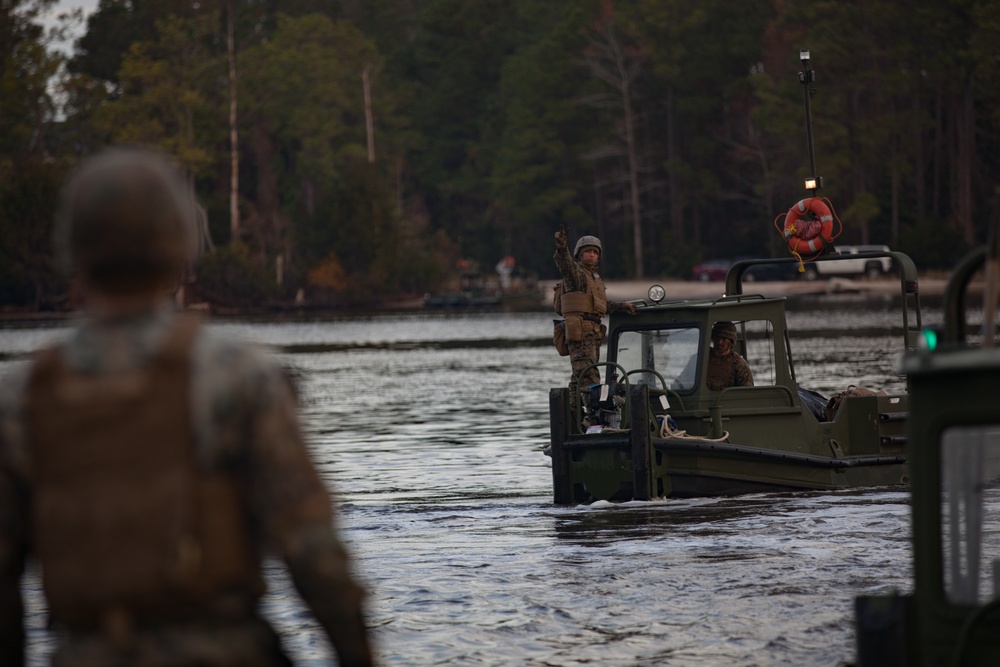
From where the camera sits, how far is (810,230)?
16.8 m

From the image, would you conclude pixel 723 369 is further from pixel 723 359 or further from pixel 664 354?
pixel 664 354

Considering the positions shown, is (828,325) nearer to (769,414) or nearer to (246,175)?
(769,414)

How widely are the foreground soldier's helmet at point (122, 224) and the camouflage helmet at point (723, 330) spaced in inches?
498

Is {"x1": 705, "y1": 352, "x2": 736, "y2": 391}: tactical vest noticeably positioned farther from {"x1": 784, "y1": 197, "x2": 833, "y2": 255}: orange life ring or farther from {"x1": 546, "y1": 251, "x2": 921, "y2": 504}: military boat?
{"x1": 784, "y1": 197, "x2": 833, "y2": 255}: orange life ring

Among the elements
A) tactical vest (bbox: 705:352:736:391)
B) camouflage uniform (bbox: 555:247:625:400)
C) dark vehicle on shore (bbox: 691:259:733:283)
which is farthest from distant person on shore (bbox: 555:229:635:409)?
dark vehicle on shore (bbox: 691:259:733:283)

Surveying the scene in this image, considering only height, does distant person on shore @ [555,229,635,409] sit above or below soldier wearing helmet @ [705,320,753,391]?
above

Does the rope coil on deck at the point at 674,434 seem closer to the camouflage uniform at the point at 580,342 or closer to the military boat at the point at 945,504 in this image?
the camouflage uniform at the point at 580,342

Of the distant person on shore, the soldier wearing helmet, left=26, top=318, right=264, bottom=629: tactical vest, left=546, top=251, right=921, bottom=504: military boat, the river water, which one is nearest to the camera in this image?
left=26, top=318, right=264, bottom=629: tactical vest

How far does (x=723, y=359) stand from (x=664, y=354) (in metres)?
0.58

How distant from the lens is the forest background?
9075 centimetres

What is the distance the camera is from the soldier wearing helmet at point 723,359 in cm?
1584

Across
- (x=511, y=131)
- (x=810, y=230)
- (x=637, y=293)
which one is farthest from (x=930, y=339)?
(x=511, y=131)

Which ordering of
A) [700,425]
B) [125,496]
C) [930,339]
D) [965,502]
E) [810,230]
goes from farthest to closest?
[810,230] → [700,425] → [930,339] → [965,502] → [125,496]

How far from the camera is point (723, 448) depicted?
50.4 feet
